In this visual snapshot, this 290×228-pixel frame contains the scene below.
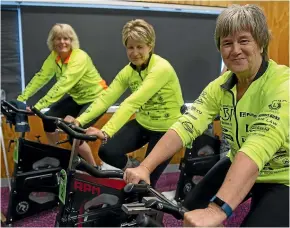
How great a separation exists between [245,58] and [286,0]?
331 centimetres

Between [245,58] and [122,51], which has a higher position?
[245,58]

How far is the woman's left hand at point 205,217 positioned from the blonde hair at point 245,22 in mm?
640

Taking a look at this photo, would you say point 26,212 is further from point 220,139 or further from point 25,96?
point 220,139

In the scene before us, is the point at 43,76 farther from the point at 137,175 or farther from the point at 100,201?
the point at 137,175

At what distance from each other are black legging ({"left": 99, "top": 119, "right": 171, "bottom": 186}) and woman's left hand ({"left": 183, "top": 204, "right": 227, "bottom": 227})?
1373mm

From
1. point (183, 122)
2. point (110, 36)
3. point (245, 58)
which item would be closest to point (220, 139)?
point (110, 36)

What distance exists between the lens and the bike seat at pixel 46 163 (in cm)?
295

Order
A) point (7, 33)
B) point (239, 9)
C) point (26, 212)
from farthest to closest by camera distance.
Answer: point (7, 33), point (26, 212), point (239, 9)

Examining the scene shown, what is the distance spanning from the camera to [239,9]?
140cm

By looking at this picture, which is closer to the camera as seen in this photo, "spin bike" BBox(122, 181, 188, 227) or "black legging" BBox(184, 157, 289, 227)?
"spin bike" BBox(122, 181, 188, 227)

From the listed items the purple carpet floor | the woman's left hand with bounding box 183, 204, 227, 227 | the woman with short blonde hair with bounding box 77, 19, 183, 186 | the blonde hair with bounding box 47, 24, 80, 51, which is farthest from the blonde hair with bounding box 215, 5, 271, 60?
the blonde hair with bounding box 47, 24, 80, 51

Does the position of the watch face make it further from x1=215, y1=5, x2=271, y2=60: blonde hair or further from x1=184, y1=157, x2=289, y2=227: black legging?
x1=215, y1=5, x2=271, y2=60: blonde hair

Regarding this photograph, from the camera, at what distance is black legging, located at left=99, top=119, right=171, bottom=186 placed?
256 centimetres

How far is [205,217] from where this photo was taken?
3.62 ft
